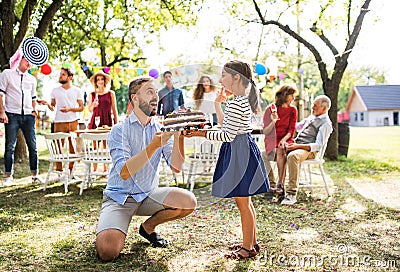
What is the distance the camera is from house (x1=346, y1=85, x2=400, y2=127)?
3597cm

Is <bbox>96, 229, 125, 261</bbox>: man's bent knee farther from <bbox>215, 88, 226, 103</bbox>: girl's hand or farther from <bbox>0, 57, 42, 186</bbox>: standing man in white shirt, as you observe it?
<bbox>0, 57, 42, 186</bbox>: standing man in white shirt

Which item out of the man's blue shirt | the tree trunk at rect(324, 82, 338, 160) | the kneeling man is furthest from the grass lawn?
the tree trunk at rect(324, 82, 338, 160)

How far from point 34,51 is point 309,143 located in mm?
3490

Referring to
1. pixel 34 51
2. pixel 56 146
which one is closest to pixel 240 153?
pixel 56 146

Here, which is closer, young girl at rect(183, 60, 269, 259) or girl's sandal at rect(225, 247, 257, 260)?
young girl at rect(183, 60, 269, 259)

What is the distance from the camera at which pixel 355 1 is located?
25.4ft

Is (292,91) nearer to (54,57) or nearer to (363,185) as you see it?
(363,185)

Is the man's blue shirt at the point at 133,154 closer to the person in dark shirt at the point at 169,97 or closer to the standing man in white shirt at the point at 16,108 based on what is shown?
the person in dark shirt at the point at 169,97

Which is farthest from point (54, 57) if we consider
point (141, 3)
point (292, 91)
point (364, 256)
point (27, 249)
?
point (364, 256)

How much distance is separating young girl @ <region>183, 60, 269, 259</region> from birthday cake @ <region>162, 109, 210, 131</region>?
0.15 ft

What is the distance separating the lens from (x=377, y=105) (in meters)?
36.7

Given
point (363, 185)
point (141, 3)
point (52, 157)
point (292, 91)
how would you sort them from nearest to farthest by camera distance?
point (292, 91) → point (52, 157) → point (363, 185) → point (141, 3)

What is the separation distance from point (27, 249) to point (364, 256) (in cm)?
221

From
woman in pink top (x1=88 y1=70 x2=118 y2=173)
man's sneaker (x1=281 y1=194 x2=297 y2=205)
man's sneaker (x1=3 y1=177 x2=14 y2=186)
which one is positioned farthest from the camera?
woman in pink top (x1=88 y1=70 x2=118 y2=173)
